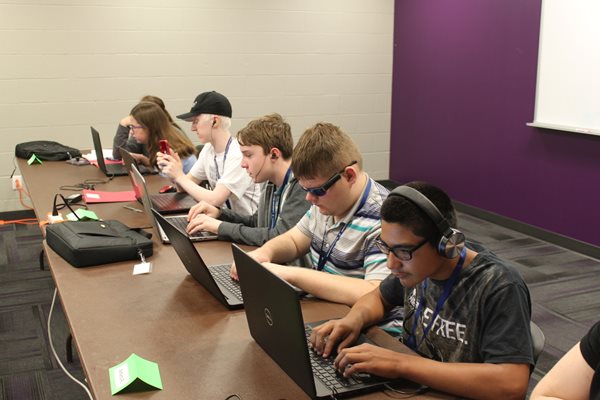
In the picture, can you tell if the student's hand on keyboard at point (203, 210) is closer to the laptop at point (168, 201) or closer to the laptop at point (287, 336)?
the laptop at point (168, 201)

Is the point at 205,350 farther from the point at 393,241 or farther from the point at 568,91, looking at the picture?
the point at 568,91

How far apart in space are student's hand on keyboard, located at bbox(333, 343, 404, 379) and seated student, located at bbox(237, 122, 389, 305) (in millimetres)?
410

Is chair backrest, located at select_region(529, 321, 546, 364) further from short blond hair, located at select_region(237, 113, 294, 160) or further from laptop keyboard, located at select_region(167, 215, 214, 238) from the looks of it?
laptop keyboard, located at select_region(167, 215, 214, 238)

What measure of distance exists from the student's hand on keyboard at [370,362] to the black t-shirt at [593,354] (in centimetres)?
36

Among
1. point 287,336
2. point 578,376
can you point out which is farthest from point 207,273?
point 578,376

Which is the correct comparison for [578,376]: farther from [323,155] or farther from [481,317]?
[323,155]

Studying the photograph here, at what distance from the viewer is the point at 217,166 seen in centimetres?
334

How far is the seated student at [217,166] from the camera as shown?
3.07m

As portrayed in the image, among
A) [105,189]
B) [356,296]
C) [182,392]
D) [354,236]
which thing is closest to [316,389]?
[182,392]

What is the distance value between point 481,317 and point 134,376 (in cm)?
78

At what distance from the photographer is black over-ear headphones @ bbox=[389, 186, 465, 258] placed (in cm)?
137

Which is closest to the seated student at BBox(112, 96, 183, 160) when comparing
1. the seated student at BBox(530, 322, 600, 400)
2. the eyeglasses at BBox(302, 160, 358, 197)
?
the eyeglasses at BBox(302, 160, 358, 197)

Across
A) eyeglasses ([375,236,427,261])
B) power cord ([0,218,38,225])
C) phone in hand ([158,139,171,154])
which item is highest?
eyeglasses ([375,236,427,261])

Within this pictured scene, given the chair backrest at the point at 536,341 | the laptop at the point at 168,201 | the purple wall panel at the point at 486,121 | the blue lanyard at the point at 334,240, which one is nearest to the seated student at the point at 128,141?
the laptop at the point at 168,201
